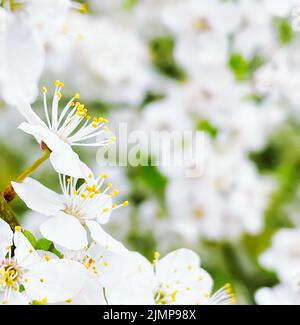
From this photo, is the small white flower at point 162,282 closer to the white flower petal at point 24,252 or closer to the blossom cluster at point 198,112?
the white flower petal at point 24,252

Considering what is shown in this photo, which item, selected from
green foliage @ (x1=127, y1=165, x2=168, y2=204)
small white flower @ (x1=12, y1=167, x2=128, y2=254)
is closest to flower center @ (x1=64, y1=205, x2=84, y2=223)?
small white flower @ (x1=12, y1=167, x2=128, y2=254)

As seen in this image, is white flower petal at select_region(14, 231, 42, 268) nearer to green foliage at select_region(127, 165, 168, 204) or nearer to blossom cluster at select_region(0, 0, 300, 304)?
blossom cluster at select_region(0, 0, 300, 304)

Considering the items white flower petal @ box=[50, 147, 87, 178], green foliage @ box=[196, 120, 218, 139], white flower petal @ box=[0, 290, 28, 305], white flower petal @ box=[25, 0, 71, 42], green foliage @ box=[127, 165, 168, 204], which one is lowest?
white flower petal @ box=[0, 290, 28, 305]

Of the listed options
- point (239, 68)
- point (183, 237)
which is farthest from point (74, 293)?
point (239, 68)

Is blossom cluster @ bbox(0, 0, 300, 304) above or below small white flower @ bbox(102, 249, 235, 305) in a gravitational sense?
→ above
